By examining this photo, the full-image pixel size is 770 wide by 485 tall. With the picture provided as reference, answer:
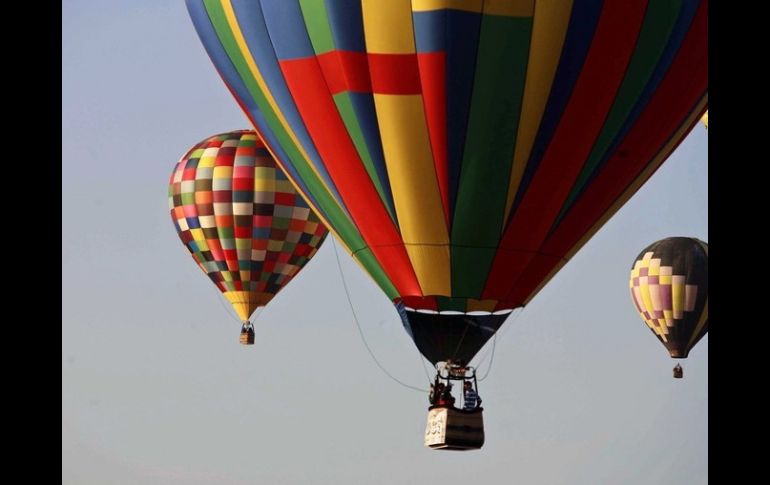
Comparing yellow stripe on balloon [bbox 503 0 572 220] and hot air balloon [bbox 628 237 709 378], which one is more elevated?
yellow stripe on balloon [bbox 503 0 572 220]

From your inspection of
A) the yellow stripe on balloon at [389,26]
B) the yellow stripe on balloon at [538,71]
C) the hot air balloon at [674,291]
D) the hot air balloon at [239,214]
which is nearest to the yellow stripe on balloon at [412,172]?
the yellow stripe on balloon at [389,26]

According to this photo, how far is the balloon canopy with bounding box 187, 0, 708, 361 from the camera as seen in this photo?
12.3 metres

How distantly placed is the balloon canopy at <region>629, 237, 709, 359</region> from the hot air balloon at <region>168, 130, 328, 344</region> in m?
8.99

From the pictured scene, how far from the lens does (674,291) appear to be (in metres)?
29.4

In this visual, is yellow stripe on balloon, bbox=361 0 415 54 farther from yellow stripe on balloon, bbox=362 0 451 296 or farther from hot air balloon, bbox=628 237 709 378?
hot air balloon, bbox=628 237 709 378

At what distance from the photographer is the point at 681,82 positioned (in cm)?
1318

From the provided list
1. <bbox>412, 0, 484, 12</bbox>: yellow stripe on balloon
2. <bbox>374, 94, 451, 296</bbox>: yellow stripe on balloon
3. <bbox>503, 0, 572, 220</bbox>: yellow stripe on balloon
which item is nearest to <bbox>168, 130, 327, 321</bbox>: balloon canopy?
<bbox>374, 94, 451, 296</bbox>: yellow stripe on balloon

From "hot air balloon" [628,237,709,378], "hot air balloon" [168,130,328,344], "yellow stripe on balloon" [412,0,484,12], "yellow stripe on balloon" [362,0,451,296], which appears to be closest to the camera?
"yellow stripe on balloon" [412,0,484,12]

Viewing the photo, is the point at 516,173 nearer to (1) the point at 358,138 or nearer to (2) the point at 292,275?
(1) the point at 358,138

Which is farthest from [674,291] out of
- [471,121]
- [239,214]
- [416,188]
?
[471,121]

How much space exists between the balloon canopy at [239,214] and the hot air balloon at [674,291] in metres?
9.05

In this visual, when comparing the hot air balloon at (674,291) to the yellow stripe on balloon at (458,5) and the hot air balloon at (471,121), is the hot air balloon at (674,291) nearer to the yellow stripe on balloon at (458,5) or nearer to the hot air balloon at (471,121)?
the hot air balloon at (471,121)
